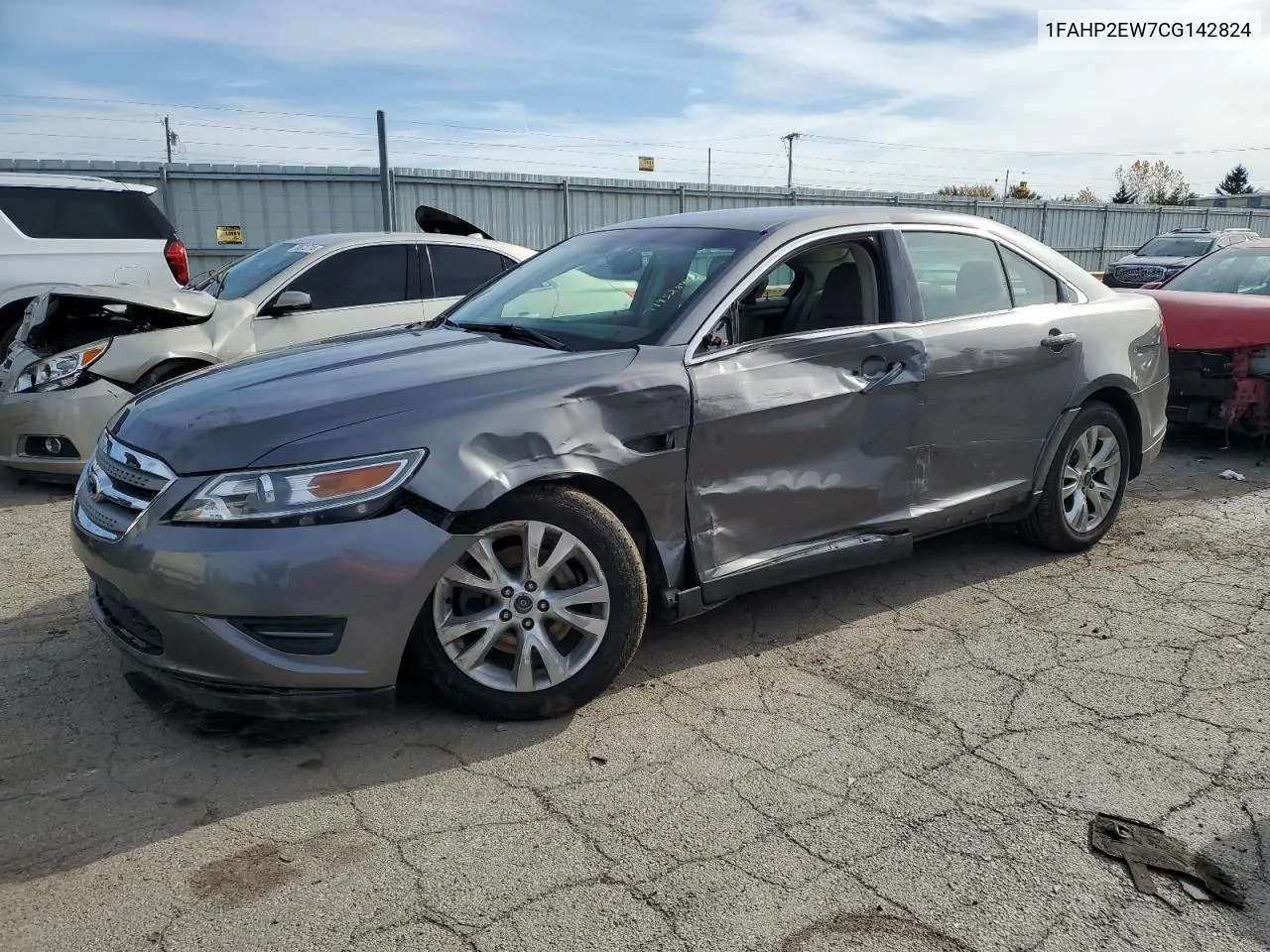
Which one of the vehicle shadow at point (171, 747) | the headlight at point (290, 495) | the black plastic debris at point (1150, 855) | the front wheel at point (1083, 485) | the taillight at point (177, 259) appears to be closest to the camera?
the black plastic debris at point (1150, 855)

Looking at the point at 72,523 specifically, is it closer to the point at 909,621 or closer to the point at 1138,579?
the point at 909,621

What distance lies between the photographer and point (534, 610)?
10.8 feet

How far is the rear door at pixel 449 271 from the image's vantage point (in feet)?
25.0

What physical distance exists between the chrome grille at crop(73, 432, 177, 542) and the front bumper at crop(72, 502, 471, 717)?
8cm

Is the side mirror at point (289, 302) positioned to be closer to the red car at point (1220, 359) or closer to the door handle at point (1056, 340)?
the door handle at point (1056, 340)

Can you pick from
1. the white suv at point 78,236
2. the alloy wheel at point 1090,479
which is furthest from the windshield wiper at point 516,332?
the white suv at point 78,236

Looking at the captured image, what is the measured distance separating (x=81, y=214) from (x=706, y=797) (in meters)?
8.04

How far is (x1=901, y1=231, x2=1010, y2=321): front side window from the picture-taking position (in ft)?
14.5

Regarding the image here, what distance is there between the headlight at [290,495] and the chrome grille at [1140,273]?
1998 cm

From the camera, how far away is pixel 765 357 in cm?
379

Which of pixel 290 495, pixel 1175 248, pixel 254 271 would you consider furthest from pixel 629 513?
pixel 1175 248

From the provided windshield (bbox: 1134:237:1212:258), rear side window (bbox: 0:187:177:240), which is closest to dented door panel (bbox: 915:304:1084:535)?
rear side window (bbox: 0:187:177:240)

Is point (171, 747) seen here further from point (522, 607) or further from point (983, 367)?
point (983, 367)

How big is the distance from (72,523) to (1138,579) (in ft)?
15.1
